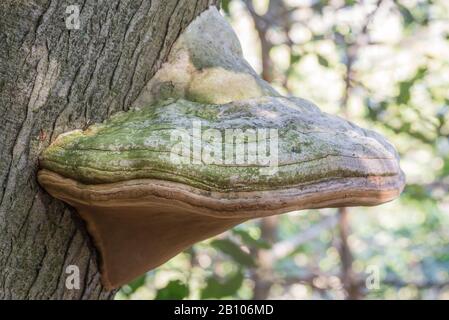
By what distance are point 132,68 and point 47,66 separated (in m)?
0.22

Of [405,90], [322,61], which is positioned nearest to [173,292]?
[322,61]

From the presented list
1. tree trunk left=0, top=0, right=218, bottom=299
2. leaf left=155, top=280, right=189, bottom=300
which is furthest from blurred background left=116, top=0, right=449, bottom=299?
tree trunk left=0, top=0, right=218, bottom=299

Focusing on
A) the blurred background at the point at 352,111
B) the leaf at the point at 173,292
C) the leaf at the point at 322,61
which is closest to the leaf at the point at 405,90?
the blurred background at the point at 352,111

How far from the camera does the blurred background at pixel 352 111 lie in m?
3.19

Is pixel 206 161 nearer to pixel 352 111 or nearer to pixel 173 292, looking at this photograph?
pixel 173 292

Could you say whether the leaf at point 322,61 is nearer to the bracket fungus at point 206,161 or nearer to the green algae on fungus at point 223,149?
the bracket fungus at point 206,161

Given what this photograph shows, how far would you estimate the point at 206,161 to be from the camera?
129cm

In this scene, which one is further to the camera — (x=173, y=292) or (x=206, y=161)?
(x=173, y=292)

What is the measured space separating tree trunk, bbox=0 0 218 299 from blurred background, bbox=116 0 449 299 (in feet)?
2.61

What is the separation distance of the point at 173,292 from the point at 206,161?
109 centimetres

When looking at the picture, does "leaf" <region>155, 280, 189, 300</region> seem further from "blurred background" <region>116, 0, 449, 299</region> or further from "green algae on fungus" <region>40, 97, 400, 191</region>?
"green algae on fungus" <region>40, 97, 400, 191</region>

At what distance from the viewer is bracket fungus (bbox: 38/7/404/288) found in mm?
1279

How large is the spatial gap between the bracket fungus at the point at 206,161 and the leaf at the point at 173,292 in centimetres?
64
